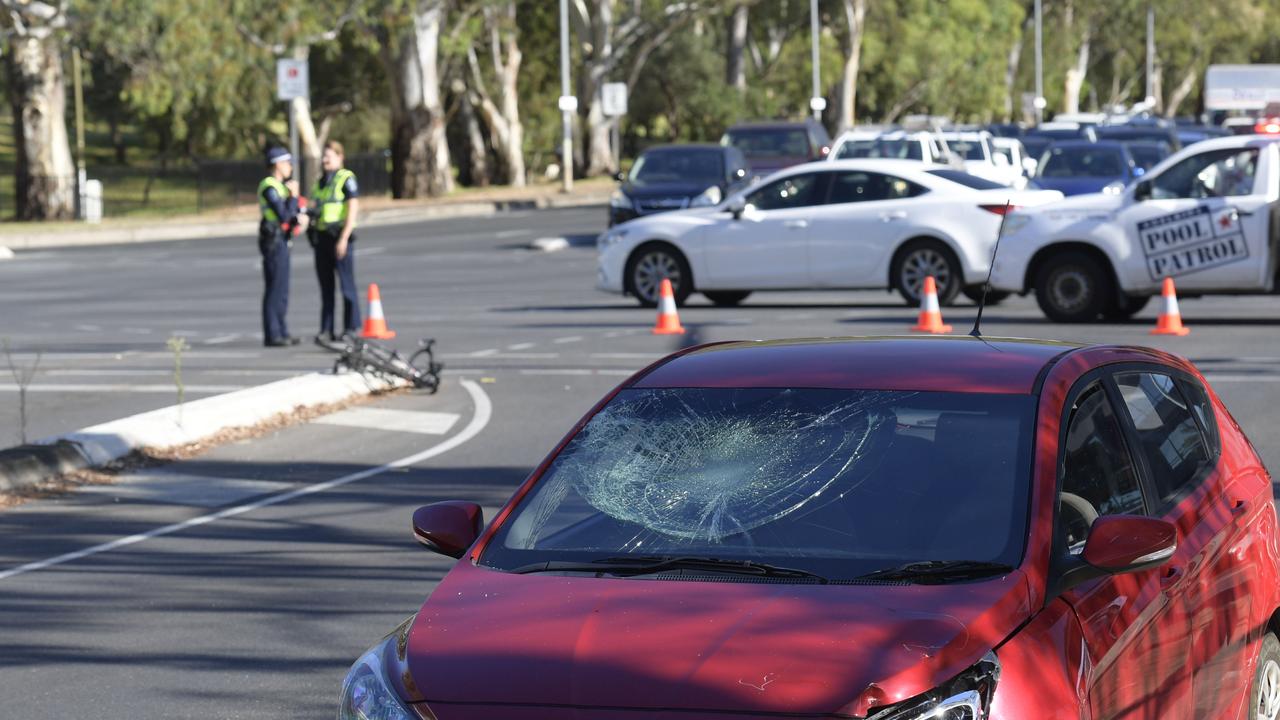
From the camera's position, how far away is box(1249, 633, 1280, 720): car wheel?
17.9 ft

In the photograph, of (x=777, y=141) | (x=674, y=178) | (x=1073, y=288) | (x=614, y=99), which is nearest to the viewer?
(x=1073, y=288)

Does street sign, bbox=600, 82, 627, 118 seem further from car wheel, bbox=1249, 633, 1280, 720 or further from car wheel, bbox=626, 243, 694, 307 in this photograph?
car wheel, bbox=1249, 633, 1280, 720

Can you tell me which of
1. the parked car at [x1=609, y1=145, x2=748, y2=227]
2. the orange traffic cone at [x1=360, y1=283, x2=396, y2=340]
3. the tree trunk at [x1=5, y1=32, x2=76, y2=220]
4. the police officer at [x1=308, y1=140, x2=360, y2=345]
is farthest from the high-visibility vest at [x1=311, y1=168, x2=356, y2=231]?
the tree trunk at [x1=5, y1=32, x2=76, y2=220]

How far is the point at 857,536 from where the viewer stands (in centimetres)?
469

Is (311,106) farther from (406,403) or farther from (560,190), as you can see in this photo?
(406,403)

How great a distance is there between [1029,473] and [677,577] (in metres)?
0.90

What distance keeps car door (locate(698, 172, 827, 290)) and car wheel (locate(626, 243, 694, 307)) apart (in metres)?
0.26

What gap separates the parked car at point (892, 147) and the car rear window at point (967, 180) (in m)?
11.6

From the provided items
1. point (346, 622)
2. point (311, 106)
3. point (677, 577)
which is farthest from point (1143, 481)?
point (311, 106)

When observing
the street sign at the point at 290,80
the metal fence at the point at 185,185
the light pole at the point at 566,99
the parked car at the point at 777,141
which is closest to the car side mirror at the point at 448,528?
the parked car at the point at 777,141

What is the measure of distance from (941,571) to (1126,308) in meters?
15.8

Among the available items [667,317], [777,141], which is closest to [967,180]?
[667,317]

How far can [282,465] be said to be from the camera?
1242cm

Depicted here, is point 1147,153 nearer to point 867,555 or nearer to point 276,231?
point 276,231
